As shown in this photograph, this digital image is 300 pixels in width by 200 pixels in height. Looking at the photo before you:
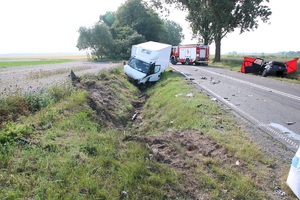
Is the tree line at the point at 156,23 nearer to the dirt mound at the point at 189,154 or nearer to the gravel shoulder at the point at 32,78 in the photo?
the gravel shoulder at the point at 32,78

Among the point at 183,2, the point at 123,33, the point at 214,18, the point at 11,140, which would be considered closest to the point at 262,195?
the point at 11,140

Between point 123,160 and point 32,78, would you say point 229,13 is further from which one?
point 123,160

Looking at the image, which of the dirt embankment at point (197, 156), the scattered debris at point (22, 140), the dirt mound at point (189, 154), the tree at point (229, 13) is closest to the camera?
the dirt embankment at point (197, 156)

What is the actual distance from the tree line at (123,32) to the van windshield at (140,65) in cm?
2762

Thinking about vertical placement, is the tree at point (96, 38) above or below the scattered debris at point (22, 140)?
above

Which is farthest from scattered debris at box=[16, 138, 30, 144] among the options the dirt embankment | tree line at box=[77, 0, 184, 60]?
tree line at box=[77, 0, 184, 60]

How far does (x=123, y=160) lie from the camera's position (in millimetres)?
4352

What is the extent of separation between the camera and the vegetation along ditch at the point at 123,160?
3.48m

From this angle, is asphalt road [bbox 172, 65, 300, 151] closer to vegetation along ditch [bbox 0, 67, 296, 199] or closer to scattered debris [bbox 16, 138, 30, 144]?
vegetation along ditch [bbox 0, 67, 296, 199]

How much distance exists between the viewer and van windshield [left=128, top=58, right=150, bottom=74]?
15.6 meters

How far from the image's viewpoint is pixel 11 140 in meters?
4.72

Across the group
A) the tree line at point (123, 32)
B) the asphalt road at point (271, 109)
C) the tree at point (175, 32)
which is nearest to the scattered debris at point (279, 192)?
the asphalt road at point (271, 109)

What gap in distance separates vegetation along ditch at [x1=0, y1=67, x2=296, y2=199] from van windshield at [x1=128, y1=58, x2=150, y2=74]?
8.68m

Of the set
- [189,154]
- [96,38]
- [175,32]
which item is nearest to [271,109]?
[189,154]
